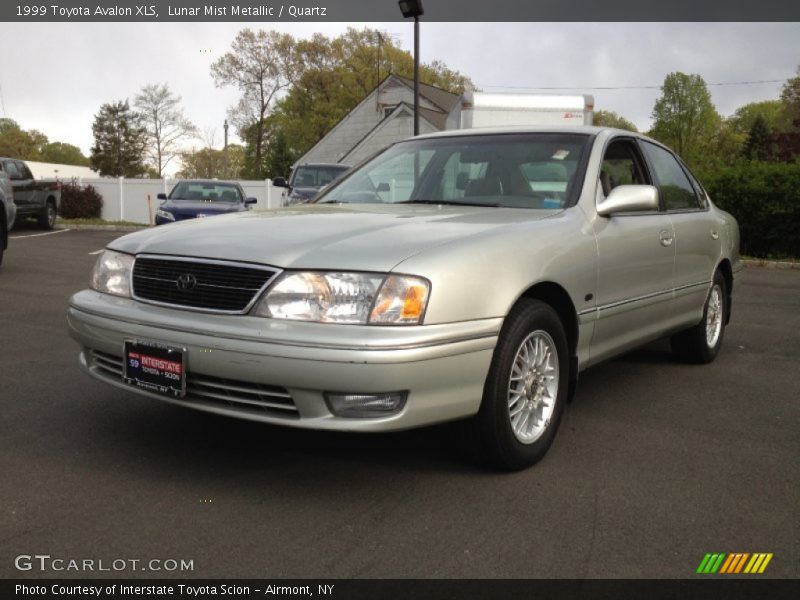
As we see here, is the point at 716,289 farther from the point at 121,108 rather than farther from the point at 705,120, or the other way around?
the point at 121,108

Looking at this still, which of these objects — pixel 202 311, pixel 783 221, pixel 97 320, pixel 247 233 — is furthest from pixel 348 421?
pixel 783 221

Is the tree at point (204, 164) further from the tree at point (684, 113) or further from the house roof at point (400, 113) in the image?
the tree at point (684, 113)

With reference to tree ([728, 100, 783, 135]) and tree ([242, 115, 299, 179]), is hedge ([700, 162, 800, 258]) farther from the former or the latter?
tree ([728, 100, 783, 135])

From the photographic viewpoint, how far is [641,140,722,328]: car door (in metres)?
4.93

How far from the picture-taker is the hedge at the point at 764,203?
46.0 ft

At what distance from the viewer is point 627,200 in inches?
159

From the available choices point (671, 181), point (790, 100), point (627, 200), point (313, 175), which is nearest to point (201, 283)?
point (627, 200)

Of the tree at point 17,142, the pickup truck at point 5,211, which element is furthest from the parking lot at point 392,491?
the tree at point 17,142

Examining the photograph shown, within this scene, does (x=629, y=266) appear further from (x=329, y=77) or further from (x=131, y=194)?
(x=329, y=77)

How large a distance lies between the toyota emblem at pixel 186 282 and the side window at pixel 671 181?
9.74ft

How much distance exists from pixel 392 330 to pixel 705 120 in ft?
231

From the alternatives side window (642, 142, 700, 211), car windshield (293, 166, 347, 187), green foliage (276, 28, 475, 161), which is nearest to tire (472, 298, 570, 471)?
side window (642, 142, 700, 211)

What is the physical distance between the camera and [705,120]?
219ft

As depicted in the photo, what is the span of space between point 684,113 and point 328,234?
70.3m
